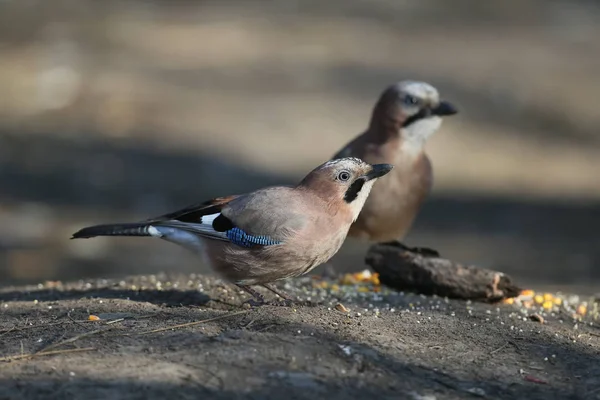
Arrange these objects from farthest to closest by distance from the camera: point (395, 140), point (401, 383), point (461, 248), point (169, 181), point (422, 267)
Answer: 1. point (169, 181)
2. point (461, 248)
3. point (395, 140)
4. point (422, 267)
5. point (401, 383)

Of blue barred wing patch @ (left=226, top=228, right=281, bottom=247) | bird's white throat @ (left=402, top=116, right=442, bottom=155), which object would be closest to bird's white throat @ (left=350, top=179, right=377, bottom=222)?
blue barred wing patch @ (left=226, top=228, right=281, bottom=247)

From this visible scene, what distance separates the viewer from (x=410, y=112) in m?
8.16

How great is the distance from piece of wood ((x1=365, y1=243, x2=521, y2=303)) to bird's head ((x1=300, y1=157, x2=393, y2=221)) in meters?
1.13

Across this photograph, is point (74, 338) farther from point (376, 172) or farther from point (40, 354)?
point (376, 172)

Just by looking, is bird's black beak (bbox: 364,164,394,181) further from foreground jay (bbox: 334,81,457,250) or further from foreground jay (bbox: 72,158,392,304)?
foreground jay (bbox: 334,81,457,250)

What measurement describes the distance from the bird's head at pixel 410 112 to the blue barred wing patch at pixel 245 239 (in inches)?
106

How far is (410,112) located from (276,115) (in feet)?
28.0

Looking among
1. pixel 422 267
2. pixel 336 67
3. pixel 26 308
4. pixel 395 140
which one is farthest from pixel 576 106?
pixel 26 308

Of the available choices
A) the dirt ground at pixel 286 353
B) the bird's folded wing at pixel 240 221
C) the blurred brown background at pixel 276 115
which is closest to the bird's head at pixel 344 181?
the bird's folded wing at pixel 240 221

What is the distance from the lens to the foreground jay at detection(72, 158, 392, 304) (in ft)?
18.3

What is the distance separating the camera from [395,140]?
8.09m

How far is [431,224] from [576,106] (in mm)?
5537

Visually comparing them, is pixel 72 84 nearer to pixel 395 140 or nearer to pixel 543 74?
pixel 543 74

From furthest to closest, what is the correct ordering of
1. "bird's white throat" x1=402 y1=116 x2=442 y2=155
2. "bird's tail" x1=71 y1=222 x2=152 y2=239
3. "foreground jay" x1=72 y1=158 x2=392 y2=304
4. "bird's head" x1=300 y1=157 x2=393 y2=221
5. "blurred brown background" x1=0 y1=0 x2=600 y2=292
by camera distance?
"blurred brown background" x1=0 y1=0 x2=600 y2=292 < "bird's white throat" x1=402 y1=116 x2=442 y2=155 < "bird's tail" x1=71 y1=222 x2=152 y2=239 < "bird's head" x1=300 y1=157 x2=393 y2=221 < "foreground jay" x1=72 y1=158 x2=392 y2=304
